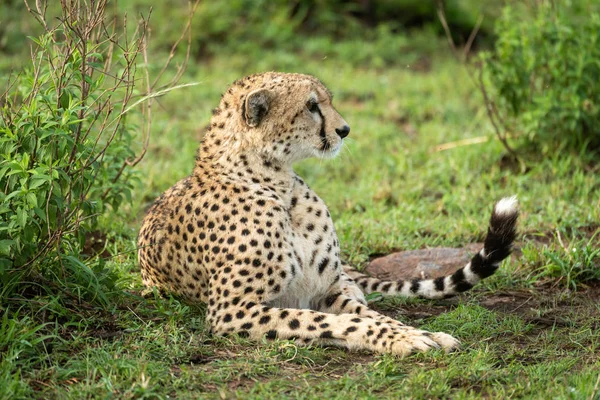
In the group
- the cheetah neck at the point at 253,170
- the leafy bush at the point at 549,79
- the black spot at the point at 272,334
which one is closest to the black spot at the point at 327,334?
the black spot at the point at 272,334

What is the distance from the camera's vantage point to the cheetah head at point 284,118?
4.04 metres

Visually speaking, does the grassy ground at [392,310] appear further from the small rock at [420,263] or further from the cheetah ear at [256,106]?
the cheetah ear at [256,106]

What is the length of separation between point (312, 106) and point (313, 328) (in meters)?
1.04

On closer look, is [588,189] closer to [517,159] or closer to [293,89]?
[517,159]

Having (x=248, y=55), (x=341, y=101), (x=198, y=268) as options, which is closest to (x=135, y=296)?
(x=198, y=268)

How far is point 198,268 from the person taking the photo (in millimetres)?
4051

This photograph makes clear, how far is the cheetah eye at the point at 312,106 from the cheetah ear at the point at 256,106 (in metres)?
0.19

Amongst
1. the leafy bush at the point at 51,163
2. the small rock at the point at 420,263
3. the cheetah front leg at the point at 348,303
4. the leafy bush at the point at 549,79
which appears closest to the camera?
the leafy bush at the point at 51,163

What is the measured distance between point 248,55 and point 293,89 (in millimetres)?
5747

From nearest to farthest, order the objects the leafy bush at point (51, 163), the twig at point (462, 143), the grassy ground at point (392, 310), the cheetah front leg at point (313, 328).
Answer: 1. the grassy ground at point (392, 310)
2. the leafy bush at point (51, 163)
3. the cheetah front leg at point (313, 328)
4. the twig at point (462, 143)

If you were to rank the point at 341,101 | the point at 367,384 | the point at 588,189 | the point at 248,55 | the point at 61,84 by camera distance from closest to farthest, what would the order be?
the point at 367,384 → the point at 61,84 → the point at 588,189 → the point at 341,101 → the point at 248,55

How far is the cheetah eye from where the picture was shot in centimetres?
412

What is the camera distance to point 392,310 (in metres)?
4.42

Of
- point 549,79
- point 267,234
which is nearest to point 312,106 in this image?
point 267,234
